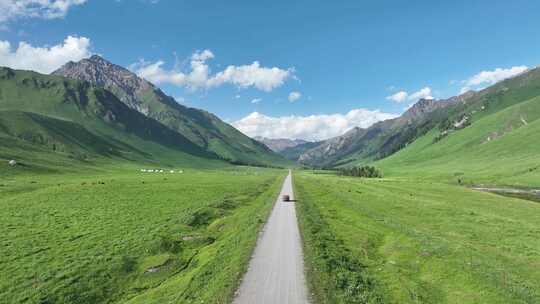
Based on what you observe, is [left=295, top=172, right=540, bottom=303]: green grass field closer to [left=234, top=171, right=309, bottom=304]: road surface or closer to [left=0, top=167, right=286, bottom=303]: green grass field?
[left=234, top=171, right=309, bottom=304]: road surface

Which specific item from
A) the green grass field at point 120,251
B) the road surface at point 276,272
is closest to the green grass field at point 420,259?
the road surface at point 276,272

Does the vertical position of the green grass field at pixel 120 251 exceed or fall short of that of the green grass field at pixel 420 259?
it falls short

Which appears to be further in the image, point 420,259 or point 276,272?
point 420,259

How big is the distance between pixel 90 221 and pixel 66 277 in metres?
19.3

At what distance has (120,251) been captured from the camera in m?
29.8

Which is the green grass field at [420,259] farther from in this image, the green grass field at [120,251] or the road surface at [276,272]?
the green grass field at [120,251]

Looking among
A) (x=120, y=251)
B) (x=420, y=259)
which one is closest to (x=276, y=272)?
(x=420, y=259)

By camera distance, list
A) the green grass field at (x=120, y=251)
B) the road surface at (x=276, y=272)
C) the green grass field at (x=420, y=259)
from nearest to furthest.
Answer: the road surface at (x=276, y=272)
the green grass field at (x=420, y=259)
the green grass field at (x=120, y=251)

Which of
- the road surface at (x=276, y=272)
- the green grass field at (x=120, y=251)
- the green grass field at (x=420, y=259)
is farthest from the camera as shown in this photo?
the green grass field at (x=120, y=251)

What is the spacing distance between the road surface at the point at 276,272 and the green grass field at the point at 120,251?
35.5 inches

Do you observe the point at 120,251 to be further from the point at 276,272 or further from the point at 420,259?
the point at 420,259

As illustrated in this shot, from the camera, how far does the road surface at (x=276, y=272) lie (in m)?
17.2

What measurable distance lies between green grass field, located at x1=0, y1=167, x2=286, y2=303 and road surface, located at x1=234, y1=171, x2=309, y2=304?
90 centimetres

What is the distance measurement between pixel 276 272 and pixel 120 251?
17012 millimetres
